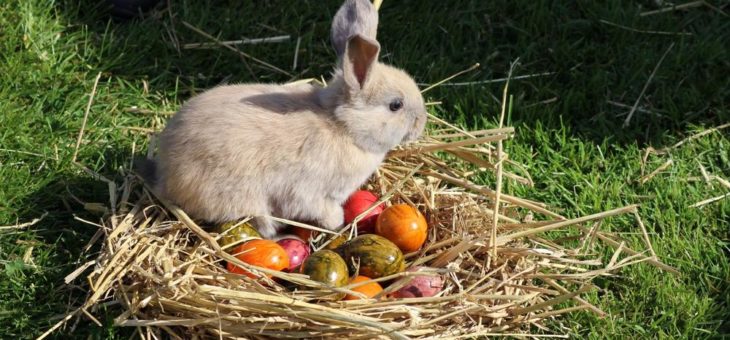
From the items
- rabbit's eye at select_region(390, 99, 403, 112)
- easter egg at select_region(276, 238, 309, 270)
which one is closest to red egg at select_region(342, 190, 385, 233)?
easter egg at select_region(276, 238, 309, 270)

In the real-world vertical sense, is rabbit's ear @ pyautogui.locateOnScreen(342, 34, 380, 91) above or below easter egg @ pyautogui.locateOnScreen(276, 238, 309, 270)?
above

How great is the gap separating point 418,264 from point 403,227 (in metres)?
0.16

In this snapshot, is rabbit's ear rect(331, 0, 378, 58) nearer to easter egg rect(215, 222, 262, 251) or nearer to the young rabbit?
the young rabbit

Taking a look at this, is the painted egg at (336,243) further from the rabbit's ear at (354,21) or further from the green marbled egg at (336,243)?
the rabbit's ear at (354,21)

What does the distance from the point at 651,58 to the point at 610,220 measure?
1.32m

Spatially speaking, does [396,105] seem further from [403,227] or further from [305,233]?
[305,233]

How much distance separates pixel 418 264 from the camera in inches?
167

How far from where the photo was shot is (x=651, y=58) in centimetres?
562

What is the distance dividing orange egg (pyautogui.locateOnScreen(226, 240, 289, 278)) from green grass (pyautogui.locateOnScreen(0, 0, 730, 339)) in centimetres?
52

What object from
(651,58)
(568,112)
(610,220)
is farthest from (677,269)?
(651,58)

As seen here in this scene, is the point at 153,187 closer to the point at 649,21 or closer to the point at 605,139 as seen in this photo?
the point at 605,139

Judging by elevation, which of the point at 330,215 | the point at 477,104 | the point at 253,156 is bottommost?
the point at 477,104

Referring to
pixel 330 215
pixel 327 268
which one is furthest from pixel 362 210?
pixel 327 268

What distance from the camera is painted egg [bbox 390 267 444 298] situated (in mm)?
4066
